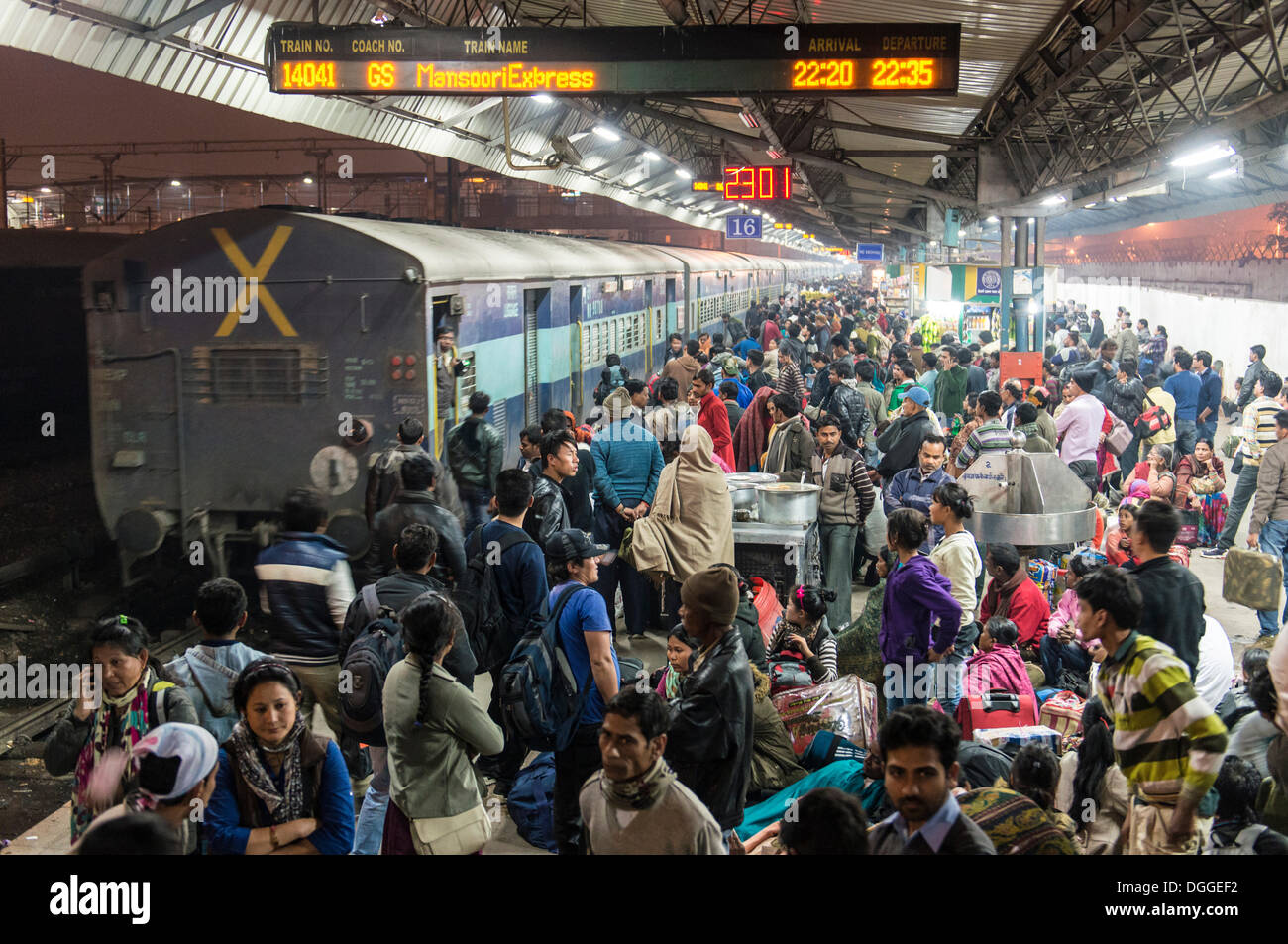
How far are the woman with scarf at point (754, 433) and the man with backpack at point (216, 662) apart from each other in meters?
6.59

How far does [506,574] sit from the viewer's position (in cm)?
542

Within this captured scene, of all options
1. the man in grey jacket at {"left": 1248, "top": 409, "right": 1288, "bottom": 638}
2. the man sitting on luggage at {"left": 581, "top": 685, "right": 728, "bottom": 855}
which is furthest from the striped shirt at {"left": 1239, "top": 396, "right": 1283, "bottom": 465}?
the man sitting on luggage at {"left": 581, "top": 685, "right": 728, "bottom": 855}

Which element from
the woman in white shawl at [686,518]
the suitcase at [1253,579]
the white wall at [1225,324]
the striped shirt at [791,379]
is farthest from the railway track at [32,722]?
the white wall at [1225,324]

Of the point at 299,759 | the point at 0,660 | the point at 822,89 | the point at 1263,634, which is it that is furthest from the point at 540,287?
the point at 299,759

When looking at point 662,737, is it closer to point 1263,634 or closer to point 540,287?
point 1263,634

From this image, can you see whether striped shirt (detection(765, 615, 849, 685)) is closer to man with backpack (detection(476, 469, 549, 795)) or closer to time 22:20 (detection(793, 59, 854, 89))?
man with backpack (detection(476, 469, 549, 795))

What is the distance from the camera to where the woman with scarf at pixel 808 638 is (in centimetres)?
636

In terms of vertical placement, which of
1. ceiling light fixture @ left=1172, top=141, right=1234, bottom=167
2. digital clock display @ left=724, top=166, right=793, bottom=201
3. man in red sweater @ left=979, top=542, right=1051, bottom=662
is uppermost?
digital clock display @ left=724, top=166, right=793, bottom=201

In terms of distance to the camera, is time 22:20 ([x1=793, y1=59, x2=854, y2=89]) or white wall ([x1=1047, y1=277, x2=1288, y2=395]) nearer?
time 22:20 ([x1=793, y1=59, x2=854, y2=89])

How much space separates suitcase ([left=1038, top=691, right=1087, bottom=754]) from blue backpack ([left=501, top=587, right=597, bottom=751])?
8.03 ft

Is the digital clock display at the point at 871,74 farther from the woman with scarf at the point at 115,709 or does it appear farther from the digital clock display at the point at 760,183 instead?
the digital clock display at the point at 760,183

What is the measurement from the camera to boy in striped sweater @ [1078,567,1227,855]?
3.65m

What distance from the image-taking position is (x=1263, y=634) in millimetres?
8367
